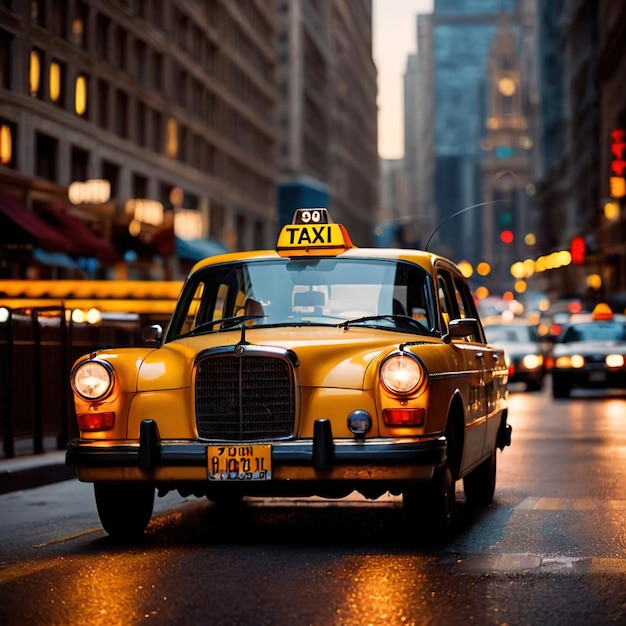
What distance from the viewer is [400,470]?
8.48 metres

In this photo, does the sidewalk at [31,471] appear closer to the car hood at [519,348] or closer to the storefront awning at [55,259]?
the car hood at [519,348]

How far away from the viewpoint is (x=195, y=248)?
174ft

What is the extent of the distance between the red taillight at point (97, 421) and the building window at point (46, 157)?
34.4 m

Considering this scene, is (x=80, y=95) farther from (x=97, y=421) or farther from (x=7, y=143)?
(x=97, y=421)

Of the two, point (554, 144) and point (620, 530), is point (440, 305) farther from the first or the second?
point (554, 144)

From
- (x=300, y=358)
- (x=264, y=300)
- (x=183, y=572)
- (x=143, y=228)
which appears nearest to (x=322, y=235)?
(x=264, y=300)

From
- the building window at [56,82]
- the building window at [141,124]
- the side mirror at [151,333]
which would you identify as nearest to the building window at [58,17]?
the building window at [56,82]

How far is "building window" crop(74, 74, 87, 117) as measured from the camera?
45.6 meters

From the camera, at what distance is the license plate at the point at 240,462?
28.0 ft

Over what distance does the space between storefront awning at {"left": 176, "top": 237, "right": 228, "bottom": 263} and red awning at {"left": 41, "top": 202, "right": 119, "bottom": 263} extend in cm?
866

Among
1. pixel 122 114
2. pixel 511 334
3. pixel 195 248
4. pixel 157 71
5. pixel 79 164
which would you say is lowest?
pixel 511 334

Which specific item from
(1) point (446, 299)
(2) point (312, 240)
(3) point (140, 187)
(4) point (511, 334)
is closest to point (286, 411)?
(2) point (312, 240)

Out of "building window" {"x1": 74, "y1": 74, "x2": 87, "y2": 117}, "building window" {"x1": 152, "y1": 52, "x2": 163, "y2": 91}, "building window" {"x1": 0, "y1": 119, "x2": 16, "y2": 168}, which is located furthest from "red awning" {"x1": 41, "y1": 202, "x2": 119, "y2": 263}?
"building window" {"x1": 152, "y1": 52, "x2": 163, "y2": 91}

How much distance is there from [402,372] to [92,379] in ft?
6.39
